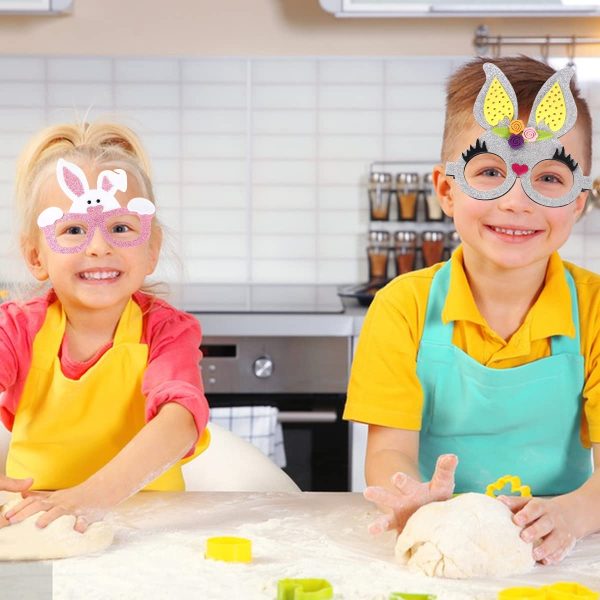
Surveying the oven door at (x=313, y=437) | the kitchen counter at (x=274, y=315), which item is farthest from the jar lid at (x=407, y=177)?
the oven door at (x=313, y=437)

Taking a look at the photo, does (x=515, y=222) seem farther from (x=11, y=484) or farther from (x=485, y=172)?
(x=11, y=484)

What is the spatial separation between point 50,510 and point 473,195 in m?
0.55

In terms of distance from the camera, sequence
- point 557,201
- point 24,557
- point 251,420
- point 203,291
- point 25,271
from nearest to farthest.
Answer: point 24,557, point 557,201, point 25,271, point 251,420, point 203,291

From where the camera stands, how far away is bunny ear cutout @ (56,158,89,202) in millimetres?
1203

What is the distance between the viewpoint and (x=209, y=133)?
3008mm

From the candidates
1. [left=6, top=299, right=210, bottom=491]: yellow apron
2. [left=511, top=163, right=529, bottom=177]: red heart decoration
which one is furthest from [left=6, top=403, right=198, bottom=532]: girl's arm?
[left=511, top=163, right=529, bottom=177]: red heart decoration

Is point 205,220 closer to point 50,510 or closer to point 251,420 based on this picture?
point 251,420

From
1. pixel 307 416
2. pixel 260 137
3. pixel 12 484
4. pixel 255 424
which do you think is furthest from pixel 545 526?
pixel 260 137

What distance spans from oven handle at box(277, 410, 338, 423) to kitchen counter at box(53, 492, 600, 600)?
1.25 m

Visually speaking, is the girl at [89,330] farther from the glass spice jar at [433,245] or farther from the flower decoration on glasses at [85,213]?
the glass spice jar at [433,245]

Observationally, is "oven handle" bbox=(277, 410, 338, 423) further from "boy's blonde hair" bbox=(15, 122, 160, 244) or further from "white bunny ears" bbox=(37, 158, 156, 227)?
"white bunny ears" bbox=(37, 158, 156, 227)

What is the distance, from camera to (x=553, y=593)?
84 centimetres

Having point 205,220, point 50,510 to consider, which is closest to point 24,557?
point 50,510

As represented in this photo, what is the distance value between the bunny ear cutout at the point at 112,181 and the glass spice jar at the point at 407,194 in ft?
5.83
